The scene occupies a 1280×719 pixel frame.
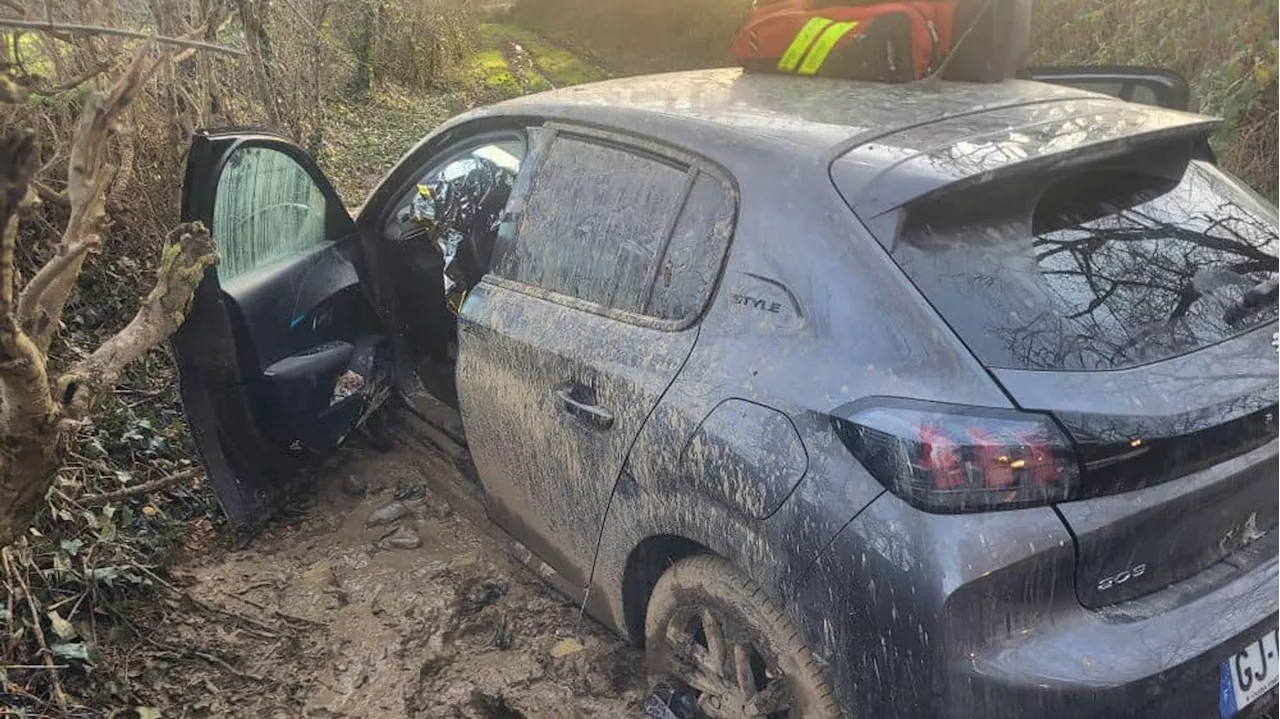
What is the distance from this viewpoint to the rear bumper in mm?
1764

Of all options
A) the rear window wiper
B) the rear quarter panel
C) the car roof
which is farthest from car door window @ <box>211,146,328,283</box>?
the rear window wiper

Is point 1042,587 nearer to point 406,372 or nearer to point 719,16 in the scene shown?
point 406,372

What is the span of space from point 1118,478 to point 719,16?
45.7 feet

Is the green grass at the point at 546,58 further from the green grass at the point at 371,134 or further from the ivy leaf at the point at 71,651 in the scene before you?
the ivy leaf at the point at 71,651

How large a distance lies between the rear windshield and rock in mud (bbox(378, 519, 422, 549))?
235 cm

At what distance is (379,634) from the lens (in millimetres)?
3133

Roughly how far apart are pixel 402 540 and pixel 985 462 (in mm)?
2478

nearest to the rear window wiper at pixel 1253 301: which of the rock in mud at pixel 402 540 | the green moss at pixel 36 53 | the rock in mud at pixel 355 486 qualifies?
the rock in mud at pixel 402 540

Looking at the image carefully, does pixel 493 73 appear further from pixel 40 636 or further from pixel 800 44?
pixel 40 636

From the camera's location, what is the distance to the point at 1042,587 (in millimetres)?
1807

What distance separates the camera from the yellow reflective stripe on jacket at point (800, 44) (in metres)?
3.27

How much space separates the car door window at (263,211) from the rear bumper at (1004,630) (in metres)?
2.40

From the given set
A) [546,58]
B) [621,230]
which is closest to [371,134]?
[546,58]

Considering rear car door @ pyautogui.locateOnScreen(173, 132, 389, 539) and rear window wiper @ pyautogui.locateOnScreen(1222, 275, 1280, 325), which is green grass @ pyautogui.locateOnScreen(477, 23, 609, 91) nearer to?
rear car door @ pyautogui.locateOnScreen(173, 132, 389, 539)
